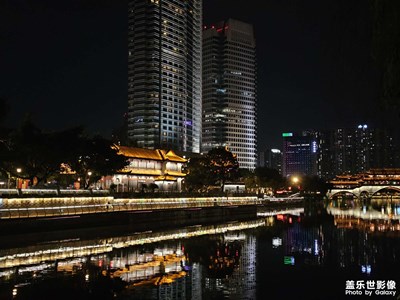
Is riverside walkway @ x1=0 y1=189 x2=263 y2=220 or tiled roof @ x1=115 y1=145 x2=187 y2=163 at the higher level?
tiled roof @ x1=115 y1=145 x2=187 y2=163

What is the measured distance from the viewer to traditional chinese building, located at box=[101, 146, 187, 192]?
81500mm

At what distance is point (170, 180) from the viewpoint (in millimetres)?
90062

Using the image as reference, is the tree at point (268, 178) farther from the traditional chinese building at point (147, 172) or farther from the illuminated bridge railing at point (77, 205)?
the illuminated bridge railing at point (77, 205)

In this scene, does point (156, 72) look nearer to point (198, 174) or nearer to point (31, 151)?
point (198, 174)

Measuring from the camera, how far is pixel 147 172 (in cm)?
8662

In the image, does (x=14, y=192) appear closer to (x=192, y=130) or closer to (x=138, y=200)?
(x=138, y=200)

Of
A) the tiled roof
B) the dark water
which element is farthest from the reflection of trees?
the tiled roof

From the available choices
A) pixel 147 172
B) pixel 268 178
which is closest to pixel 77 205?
pixel 147 172

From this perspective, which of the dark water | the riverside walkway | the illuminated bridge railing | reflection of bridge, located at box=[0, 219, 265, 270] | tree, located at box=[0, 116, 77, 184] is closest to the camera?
the dark water

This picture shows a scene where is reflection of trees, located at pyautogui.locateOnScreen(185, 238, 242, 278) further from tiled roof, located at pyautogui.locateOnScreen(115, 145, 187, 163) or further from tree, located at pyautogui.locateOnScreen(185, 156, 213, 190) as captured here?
tree, located at pyautogui.locateOnScreen(185, 156, 213, 190)

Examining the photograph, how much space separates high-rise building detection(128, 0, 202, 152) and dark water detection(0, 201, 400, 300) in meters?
120

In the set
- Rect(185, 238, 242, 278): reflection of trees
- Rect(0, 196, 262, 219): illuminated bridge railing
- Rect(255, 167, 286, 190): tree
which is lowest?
Rect(185, 238, 242, 278): reflection of trees

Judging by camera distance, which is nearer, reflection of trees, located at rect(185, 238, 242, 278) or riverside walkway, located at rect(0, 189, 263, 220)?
reflection of trees, located at rect(185, 238, 242, 278)

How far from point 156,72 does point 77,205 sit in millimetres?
127633
